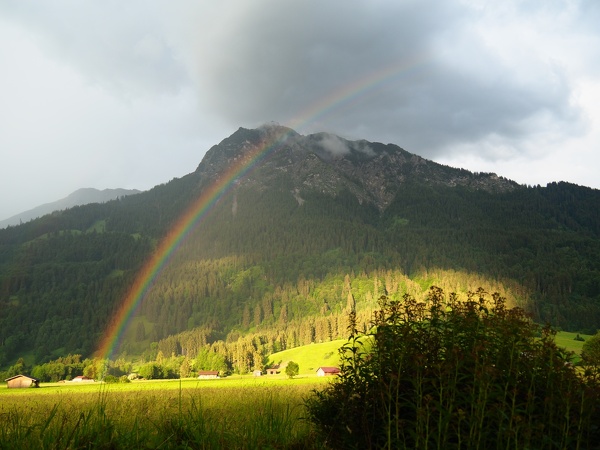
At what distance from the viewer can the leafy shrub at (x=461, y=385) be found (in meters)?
5.94

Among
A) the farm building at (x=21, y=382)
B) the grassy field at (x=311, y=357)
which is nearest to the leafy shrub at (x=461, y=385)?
the grassy field at (x=311, y=357)

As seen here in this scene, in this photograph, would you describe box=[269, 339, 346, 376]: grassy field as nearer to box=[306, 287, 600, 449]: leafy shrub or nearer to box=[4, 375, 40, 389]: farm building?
box=[4, 375, 40, 389]: farm building

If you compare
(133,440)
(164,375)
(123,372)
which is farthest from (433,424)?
(123,372)

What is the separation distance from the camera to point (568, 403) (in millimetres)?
5875

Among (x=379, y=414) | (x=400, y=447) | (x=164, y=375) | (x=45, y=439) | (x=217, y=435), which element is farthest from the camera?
(x=164, y=375)

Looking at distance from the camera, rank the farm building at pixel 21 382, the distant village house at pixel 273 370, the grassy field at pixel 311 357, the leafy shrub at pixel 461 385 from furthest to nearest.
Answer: the distant village house at pixel 273 370
the grassy field at pixel 311 357
the farm building at pixel 21 382
the leafy shrub at pixel 461 385

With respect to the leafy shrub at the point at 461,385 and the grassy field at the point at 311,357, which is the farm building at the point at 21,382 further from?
the leafy shrub at the point at 461,385

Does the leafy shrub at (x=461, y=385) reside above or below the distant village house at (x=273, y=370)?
above

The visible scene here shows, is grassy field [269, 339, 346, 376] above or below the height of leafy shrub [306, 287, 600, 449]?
below

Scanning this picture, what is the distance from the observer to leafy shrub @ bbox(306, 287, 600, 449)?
5938 millimetres

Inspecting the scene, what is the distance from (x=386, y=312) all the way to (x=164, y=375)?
14606cm

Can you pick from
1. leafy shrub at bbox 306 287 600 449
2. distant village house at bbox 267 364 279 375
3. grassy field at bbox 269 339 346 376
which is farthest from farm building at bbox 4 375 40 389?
leafy shrub at bbox 306 287 600 449

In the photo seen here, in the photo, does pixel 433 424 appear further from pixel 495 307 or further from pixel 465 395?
pixel 495 307

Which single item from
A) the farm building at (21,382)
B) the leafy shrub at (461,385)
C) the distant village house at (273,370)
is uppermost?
the leafy shrub at (461,385)
